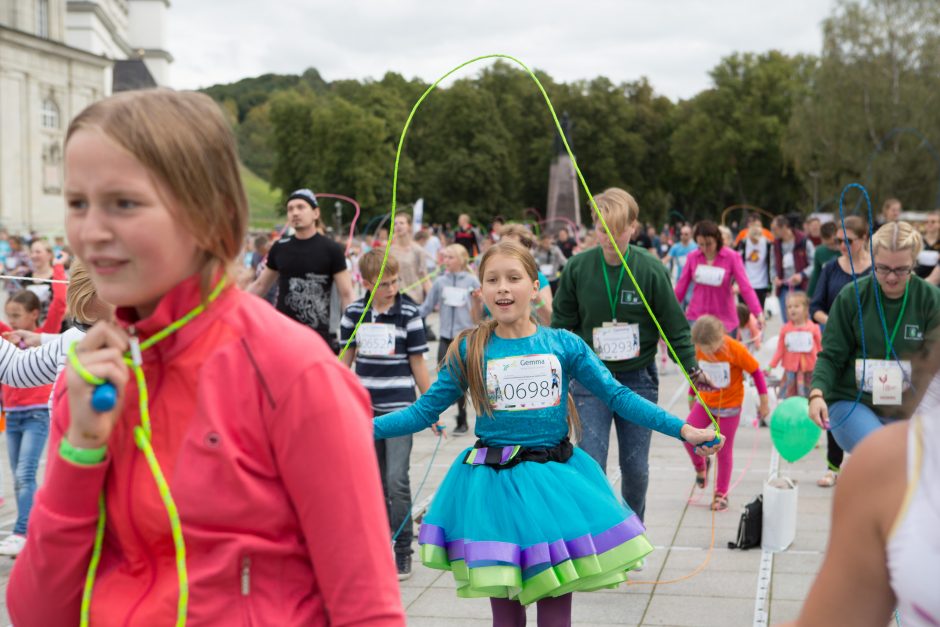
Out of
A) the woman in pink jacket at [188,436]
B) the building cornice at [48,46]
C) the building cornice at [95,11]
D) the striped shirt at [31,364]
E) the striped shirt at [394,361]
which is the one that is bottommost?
the striped shirt at [394,361]

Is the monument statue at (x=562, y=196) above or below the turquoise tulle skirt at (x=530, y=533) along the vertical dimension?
above

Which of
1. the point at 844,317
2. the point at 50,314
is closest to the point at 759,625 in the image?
the point at 844,317

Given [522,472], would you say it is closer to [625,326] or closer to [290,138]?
[625,326]

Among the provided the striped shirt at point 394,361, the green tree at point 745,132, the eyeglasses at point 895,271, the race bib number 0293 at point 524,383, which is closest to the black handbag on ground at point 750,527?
the eyeglasses at point 895,271

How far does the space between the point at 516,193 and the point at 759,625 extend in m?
63.6

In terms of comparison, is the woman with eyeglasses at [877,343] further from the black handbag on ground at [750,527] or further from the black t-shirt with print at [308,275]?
the black t-shirt with print at [308,275]

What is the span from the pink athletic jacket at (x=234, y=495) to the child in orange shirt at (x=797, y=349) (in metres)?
9.07

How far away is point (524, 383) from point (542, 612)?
95 cm

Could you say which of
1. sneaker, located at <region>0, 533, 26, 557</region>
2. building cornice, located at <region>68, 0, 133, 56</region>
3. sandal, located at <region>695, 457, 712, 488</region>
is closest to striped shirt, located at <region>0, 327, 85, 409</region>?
sneaker, located at <region>0, 533, 26, 557</region>

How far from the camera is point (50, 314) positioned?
966 centimetres

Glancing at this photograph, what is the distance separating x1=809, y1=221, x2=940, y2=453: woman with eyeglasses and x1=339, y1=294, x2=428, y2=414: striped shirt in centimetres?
238

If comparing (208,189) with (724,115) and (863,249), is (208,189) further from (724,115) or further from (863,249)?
(724,115)

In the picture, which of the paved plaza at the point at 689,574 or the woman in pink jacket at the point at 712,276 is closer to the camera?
the paved plaza at the point at 689,574

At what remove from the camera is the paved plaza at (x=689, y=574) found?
572 cm
